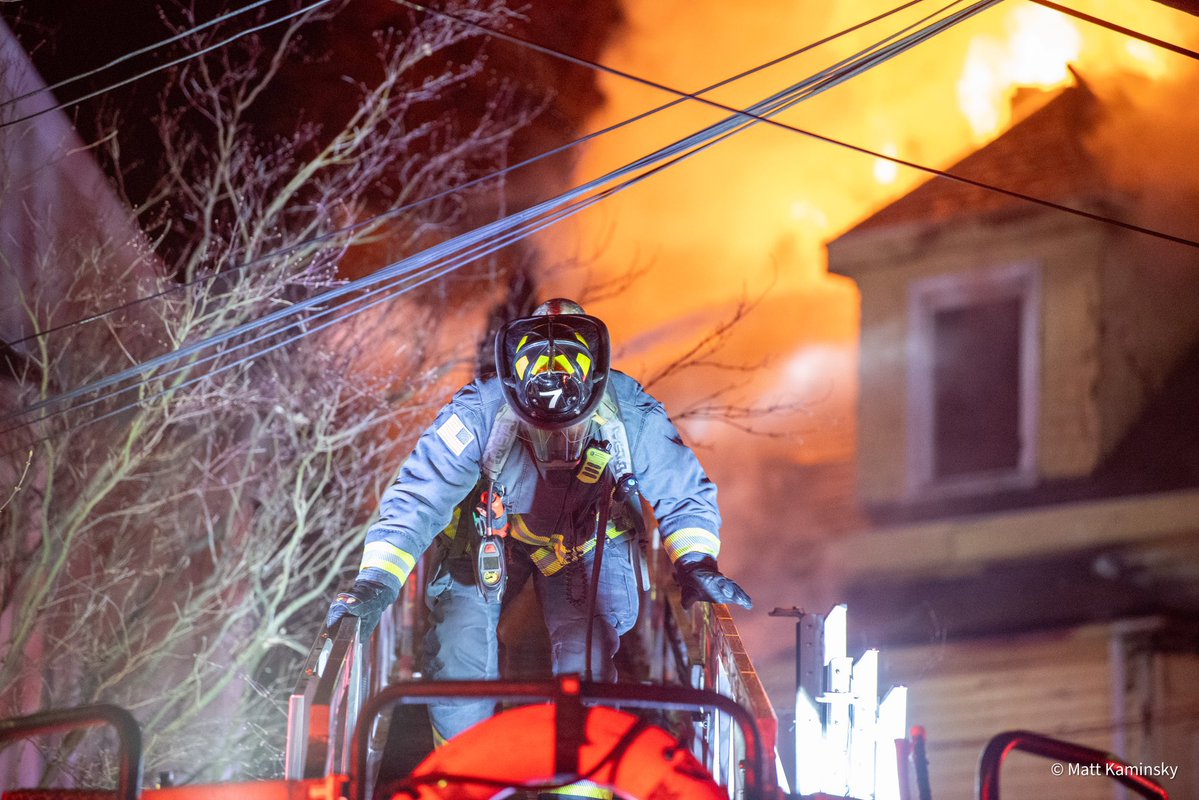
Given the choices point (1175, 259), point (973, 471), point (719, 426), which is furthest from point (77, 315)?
point (1175, 259)

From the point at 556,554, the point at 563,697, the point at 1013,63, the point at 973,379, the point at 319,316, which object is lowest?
the point at 563,697

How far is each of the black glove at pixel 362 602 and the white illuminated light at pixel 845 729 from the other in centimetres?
181

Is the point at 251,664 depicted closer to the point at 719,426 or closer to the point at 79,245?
the point at 79,245

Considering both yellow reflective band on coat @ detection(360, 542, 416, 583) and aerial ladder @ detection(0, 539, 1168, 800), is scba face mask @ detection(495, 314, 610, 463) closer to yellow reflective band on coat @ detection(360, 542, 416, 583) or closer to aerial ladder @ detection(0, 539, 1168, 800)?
yellow reflective band on coat @ detection(360, 542, 416, 583)

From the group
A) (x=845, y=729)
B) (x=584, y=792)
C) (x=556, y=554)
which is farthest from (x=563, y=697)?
(x=845, y=729)

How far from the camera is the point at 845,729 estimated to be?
5.77 metres

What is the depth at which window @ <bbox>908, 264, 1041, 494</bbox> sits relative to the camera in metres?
14.4

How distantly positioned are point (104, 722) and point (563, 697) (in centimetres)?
124

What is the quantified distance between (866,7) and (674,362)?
6.71 m

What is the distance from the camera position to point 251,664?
43.5ft

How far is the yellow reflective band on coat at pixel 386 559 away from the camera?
5.14 m

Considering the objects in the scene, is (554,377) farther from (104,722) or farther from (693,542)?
(104,722)

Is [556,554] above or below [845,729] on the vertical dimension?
above

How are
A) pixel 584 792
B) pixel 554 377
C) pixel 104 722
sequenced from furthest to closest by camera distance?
pixel 554 377
pixel 584 792
pixel 104 722
